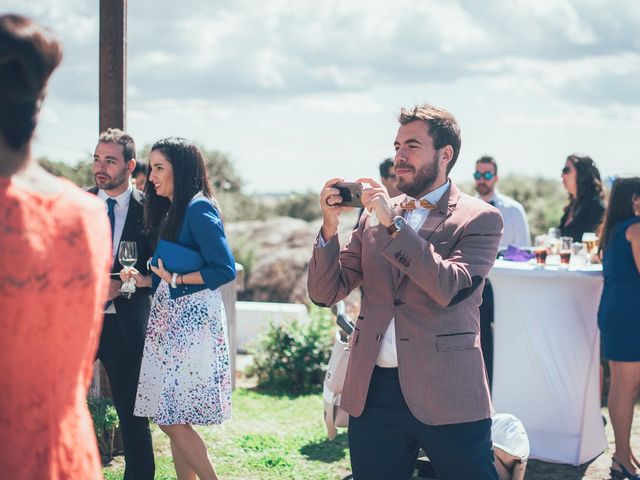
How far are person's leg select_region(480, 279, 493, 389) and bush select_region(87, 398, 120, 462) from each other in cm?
295

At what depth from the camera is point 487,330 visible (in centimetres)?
671

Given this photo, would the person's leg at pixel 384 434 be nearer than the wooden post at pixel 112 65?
Yes

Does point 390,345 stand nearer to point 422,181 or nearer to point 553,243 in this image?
point 422,181

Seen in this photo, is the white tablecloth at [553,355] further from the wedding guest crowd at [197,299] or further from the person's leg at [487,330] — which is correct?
the person's leg at [487,330]

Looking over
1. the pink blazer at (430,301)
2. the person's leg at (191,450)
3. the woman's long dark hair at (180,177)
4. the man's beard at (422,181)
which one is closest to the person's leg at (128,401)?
the person's leg at (191,450)

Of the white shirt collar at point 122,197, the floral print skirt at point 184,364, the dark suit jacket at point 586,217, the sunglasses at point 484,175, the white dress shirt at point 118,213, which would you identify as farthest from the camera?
the sunglasses at point 484,175

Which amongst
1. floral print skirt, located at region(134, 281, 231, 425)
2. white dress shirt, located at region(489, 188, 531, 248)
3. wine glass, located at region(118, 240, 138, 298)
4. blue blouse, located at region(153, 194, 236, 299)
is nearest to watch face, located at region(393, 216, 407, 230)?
blue blouse, located at region(153, 194, 236, 299)

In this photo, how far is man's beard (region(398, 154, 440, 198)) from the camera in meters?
3.35

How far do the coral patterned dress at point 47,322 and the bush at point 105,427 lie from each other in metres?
3.82

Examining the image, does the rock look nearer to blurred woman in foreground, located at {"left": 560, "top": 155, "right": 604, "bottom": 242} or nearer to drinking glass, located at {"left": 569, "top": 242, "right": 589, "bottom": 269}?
blurred woman in foreground, located at {"left": 560, "top": 155, "right": 604, "bottom": 242}

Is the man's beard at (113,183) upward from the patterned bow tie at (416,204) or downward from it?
upward

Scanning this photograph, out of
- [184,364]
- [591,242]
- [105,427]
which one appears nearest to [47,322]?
[184,364]

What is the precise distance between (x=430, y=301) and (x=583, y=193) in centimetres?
441

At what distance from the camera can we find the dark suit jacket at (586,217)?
23.1 ft
